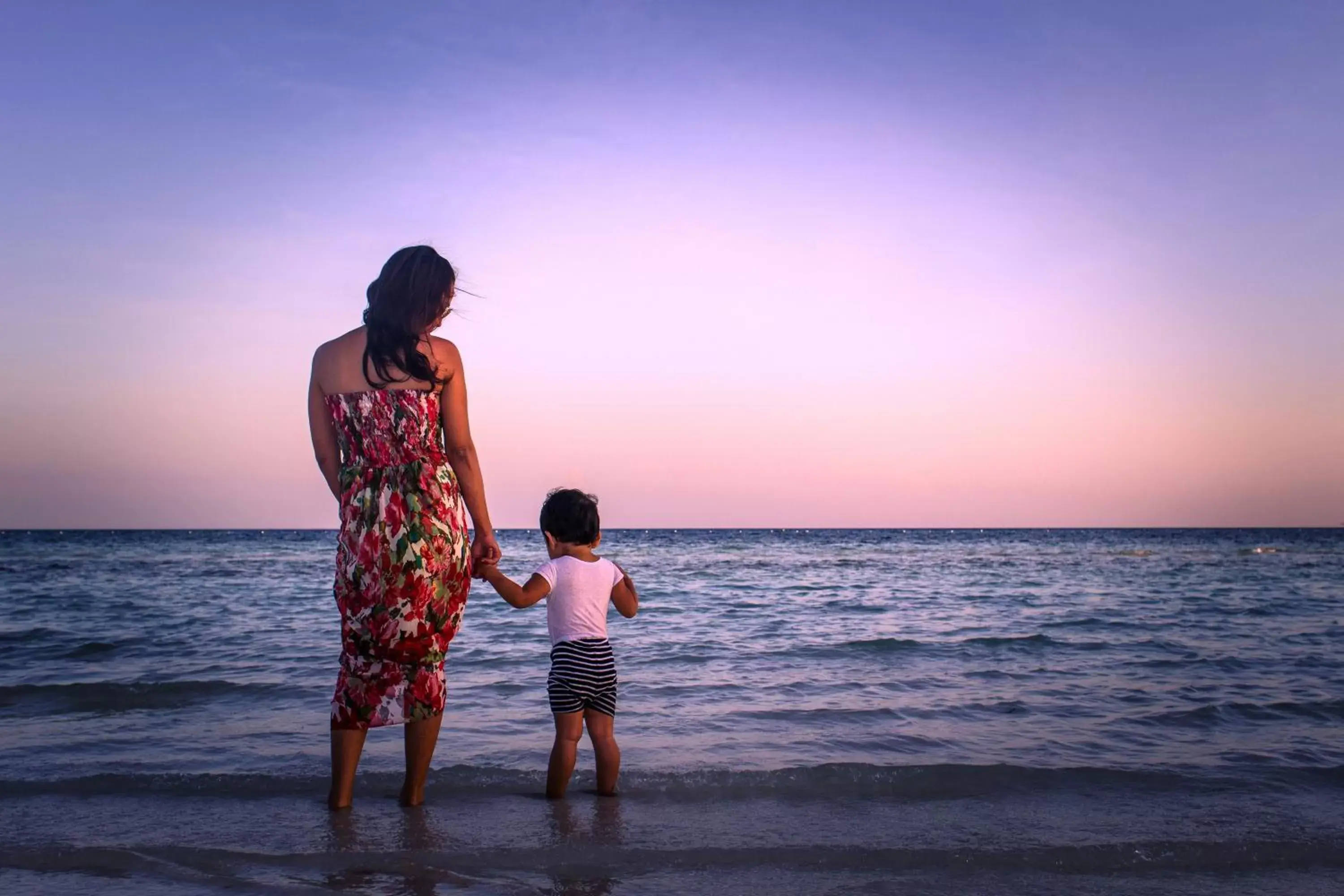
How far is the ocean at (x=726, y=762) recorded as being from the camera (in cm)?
313

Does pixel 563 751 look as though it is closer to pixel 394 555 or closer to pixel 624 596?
Result: pixel 624 596

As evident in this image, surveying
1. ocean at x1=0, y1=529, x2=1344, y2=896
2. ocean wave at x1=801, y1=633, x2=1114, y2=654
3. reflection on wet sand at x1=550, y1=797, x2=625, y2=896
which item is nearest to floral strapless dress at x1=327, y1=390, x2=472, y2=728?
ocean at x1=0, y1=529, x2=1344, y2=896

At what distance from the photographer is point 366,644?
3.41m

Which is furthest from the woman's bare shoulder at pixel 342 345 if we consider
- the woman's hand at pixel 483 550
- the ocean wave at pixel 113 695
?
the ocean wave at pixel 113 695

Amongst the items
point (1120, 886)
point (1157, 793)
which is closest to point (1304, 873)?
point (1120, 886)

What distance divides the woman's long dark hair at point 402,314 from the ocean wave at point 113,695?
158 inches

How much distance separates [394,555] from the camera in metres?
3.33

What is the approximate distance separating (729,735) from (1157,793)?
85.3 inches

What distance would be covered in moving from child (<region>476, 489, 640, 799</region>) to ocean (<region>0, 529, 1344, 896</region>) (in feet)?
0.70

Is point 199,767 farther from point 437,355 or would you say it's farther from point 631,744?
point 437,355

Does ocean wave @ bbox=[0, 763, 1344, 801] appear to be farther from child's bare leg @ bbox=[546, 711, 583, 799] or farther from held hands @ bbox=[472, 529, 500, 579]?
held hands @ bbox=[472, 529, 500, 579]

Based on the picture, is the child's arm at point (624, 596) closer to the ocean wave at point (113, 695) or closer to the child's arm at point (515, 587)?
the child's arm at point (515, 587)

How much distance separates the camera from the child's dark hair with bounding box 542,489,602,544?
4062 millimetres

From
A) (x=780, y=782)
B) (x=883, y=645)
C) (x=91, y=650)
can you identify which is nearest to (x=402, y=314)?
(x=780, y=782)
